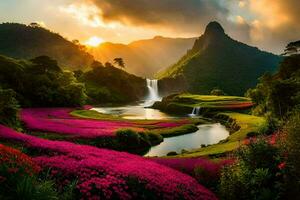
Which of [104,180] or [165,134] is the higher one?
[104,180]

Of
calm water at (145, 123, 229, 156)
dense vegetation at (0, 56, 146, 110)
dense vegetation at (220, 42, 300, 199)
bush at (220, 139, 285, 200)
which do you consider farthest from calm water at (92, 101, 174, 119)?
dense vegetation at (220, 42, 300, 199)

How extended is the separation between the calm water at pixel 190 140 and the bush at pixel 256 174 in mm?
27588

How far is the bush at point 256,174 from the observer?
15734 mm

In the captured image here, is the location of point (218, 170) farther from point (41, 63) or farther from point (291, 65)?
point (41, 63)

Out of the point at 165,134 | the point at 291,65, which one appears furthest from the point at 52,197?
the point at 291,65

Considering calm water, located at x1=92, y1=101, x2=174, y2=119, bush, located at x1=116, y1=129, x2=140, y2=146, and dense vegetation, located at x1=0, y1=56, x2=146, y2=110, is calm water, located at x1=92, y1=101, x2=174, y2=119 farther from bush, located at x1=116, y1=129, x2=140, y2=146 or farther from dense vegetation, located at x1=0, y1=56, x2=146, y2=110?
bush, located at x1=116, y1=129, x2=140, y2=146

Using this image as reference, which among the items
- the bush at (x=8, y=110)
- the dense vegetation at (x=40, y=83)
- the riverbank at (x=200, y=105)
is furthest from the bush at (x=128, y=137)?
the riverbank at (x=200, y=105)

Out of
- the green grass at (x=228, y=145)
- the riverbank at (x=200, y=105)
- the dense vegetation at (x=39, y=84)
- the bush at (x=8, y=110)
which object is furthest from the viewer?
the riverbank at (x=200, y=105)

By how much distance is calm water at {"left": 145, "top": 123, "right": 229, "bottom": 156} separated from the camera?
48053 millimetres

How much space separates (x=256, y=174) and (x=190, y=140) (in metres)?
40.9

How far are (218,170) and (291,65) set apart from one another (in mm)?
73696

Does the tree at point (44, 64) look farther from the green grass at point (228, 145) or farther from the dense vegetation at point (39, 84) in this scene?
the green grass at point (228, 145)

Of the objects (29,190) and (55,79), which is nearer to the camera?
(29,190)

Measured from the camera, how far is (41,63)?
9800cm
